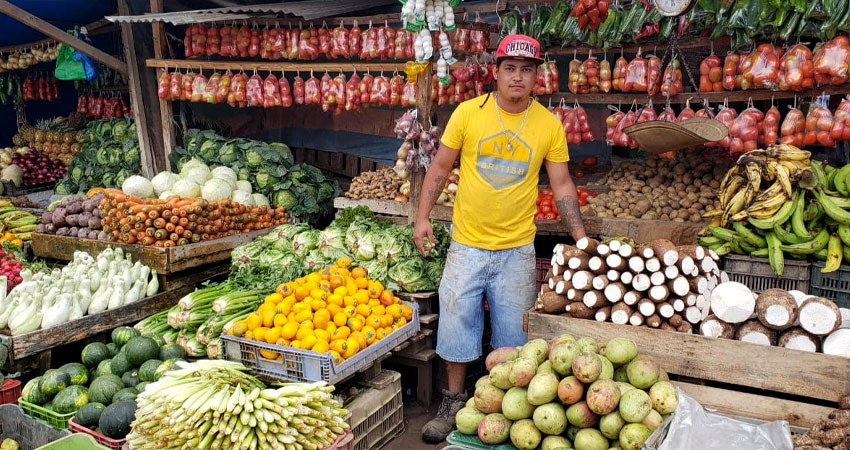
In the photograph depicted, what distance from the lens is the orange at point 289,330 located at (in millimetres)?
3547

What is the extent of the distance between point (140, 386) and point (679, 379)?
2.88 m

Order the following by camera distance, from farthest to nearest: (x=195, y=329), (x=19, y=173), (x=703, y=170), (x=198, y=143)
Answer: (x=19, y=173)
(x=198, y=143)
(x=703, y=170)
(x=195, y=329)

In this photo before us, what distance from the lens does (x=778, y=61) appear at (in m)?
4.25

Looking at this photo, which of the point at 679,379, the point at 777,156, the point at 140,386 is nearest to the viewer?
the point at 679,379

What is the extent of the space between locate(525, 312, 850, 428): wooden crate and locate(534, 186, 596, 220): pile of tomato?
7.15 feet

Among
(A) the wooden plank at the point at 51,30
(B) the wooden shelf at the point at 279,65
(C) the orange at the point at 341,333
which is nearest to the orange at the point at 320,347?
(C) the orange at the point at 341,333

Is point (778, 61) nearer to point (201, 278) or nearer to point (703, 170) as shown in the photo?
point (703, 170)

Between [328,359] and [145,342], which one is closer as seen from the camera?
[328,359]

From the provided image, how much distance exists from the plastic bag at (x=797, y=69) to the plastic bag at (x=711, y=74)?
19.5 inches

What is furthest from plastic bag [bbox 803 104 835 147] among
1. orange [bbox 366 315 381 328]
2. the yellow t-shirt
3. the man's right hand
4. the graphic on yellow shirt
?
orange [bbox 366 315 381 328]

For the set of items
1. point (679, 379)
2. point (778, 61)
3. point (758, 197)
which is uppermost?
point (778, 61)

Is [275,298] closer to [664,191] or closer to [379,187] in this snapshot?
[379,187]

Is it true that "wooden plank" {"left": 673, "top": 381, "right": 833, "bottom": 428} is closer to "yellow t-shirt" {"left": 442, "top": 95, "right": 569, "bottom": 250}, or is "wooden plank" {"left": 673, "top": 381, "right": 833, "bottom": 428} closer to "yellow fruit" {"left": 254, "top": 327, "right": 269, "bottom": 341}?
"yellow t-shirt" {"left": 442, "top": 95, "right": 569, "bottom": 250}

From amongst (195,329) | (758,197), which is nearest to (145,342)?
(195,329)
